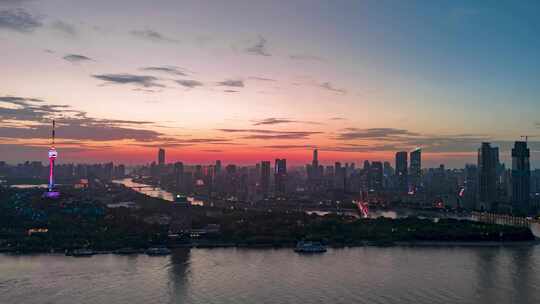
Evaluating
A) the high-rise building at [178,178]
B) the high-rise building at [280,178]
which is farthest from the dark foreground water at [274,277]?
the high-rise building at [178,178]

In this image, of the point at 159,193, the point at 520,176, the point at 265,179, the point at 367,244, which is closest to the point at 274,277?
the point at 367,244

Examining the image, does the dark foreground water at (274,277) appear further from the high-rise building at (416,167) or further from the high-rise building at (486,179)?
the high-rise building at (416,167)

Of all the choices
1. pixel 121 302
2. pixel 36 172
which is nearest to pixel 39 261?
pixel 121 302

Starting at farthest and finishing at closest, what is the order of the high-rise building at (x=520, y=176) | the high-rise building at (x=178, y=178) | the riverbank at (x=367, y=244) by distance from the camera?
the high-rise building at (x=178, y=178), the high-rise building at (x=520, y=176), the riverbank at (x=367, y=244)

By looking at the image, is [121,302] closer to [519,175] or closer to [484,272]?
[484,272]

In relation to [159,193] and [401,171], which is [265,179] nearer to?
[159,193]

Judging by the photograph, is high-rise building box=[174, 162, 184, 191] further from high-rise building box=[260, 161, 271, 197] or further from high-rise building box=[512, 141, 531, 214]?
high-rise building box=[512, 141, 531, 214]

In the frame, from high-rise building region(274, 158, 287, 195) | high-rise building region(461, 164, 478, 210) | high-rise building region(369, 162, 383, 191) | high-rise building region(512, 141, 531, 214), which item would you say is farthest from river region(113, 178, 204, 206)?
high-rise building region(512, 141, 531, 214)
